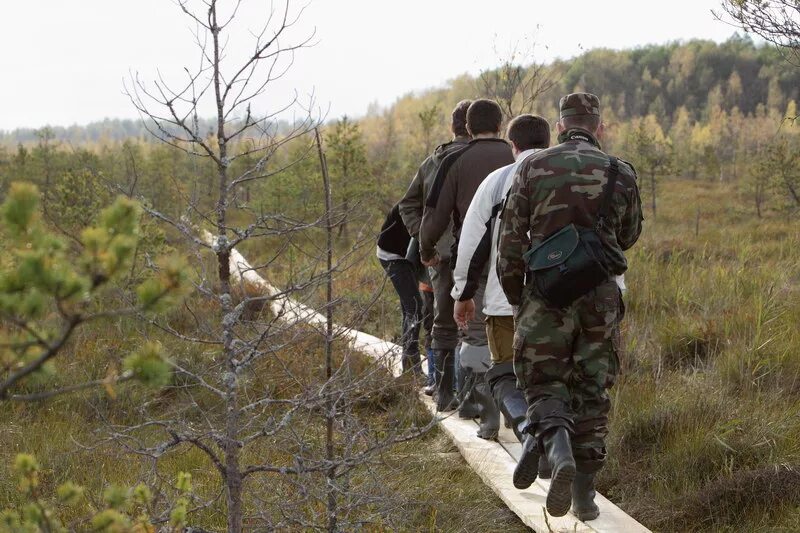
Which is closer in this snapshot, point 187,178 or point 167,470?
point 167,470

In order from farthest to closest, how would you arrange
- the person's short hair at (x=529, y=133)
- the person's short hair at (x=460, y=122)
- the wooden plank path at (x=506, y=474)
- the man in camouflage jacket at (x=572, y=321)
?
1. the person's short hair at (x=460, y=122)
2. the person's short hair at (x=529, y=133)
3. the man in camouflage jacket at (x=572, y=321)
4. the wooden plank path at (x=506, y=474)

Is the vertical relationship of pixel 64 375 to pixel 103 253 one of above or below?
below

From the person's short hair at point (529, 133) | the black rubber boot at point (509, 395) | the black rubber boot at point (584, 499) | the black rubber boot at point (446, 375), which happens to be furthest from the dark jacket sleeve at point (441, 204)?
the black rubber boot at point (584, 499)

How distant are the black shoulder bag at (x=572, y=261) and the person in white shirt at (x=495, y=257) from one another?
0.64 meters

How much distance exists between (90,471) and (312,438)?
128 cm

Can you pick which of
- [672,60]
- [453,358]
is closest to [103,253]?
[453,358]

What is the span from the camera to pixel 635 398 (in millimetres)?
4668

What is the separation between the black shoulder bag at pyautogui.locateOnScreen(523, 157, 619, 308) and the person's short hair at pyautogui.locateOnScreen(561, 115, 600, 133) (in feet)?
0.89

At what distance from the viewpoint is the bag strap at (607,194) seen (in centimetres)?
339

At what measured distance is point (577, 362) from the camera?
346 centimetres

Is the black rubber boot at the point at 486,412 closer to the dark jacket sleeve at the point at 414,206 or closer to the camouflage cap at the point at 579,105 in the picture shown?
the dark jacket sleeve at the point at 414,206

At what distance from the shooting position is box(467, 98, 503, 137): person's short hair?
4.64 m

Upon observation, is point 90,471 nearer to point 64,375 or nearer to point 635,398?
point 64,375

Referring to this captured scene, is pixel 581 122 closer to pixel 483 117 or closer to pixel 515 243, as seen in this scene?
pixel 515 243
